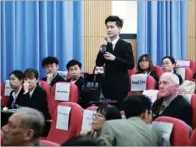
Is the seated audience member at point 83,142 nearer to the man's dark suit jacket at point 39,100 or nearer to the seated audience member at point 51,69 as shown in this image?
the man's dark suit jacket at point 39,100

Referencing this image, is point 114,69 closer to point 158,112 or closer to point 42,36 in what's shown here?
point 158,112

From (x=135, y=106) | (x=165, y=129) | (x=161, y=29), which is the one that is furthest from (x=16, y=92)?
(x=161, y=29)

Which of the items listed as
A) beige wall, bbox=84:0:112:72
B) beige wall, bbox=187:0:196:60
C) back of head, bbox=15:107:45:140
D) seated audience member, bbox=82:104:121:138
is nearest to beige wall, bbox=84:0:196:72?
beige wall, bbox=84:0:112:72

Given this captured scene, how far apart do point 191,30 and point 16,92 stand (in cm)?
435

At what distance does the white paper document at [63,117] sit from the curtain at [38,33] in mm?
3180

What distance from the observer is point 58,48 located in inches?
294

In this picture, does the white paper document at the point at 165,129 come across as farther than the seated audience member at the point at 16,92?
No

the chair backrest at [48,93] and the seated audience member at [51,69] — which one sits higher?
the seated audience member at [51,69]

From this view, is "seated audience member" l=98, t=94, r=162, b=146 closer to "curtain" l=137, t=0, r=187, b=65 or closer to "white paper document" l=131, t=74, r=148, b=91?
"white paper document" l=131, t=74, r=148, b=91

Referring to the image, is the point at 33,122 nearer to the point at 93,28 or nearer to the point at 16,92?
the point at 16,92

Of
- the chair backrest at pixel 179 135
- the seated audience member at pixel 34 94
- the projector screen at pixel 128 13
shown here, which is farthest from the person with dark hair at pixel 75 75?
the chair backrest at pixel 179 135

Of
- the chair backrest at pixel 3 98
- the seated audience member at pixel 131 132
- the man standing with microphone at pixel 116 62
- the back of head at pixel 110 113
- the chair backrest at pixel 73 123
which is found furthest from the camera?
the chair backrest at pixel 3 98

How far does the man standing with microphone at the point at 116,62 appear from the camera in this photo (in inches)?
184

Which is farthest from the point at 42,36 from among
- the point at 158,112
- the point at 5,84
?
the point at 158,112
